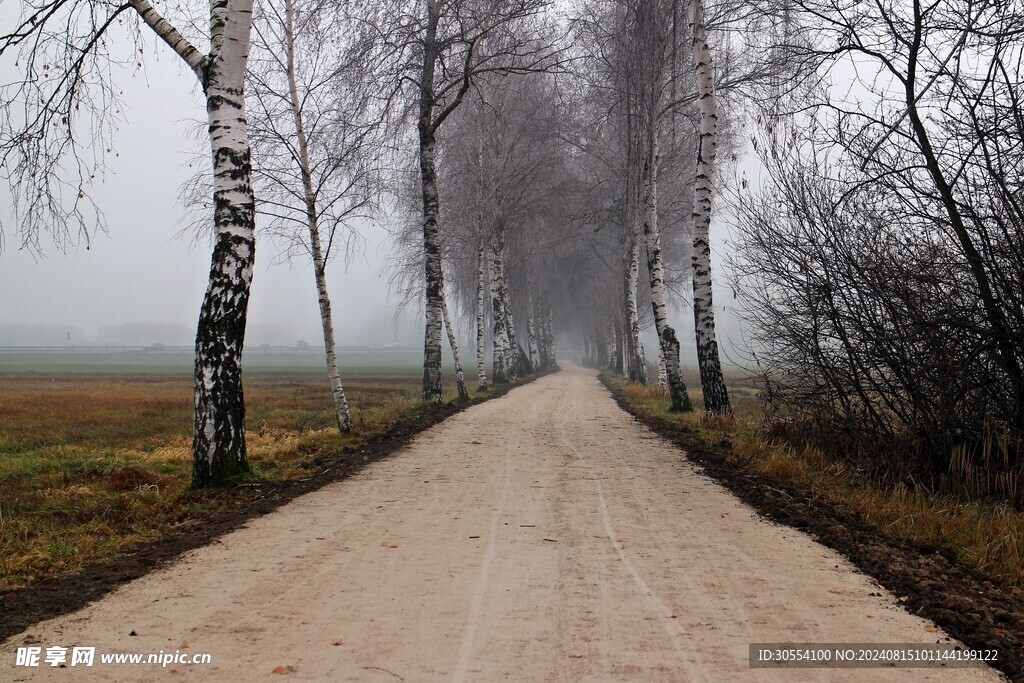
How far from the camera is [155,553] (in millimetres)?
5262

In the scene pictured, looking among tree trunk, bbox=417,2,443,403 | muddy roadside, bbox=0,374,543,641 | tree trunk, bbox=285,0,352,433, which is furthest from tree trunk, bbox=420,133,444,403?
muddy roadside, bbox=0,374,543,641

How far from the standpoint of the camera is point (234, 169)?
25.8ft

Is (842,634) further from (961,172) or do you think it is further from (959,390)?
(961,172)

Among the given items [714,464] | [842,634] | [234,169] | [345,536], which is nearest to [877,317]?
[714,464]

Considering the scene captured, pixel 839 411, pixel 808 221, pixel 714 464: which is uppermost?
pixel 808 221

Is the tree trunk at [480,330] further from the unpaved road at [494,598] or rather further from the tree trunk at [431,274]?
the unpaved road at [494,598]

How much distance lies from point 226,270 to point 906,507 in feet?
24.0

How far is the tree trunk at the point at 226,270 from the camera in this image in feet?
24.7

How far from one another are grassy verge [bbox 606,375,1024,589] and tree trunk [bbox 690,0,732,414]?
2954 millimetres

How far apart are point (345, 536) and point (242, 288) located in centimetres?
360

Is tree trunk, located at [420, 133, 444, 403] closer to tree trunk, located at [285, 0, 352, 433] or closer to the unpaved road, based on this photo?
tree trunk, located at [285, 0, 352, 433]

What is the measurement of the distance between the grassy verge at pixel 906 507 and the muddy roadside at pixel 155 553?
533 centimetres

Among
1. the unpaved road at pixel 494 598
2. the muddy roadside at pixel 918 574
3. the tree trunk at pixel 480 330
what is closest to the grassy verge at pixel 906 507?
the muddy roadside at pixel 918 574

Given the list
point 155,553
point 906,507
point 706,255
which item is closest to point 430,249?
point 706,255
